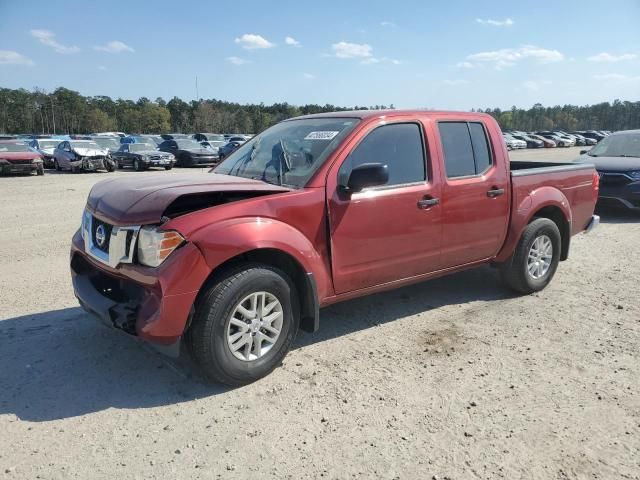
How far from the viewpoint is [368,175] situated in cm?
369

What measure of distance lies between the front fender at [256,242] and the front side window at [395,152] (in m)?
0.73

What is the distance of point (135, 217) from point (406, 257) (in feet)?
7.27

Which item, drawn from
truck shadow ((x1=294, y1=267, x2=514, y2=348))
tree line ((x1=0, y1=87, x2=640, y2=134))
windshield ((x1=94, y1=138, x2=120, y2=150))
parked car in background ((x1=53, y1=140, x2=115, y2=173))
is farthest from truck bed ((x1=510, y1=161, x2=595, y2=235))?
tree line ((x1=0, y1=87, x2=640, y2=134))

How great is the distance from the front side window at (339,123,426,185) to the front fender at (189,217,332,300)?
2.39 ft

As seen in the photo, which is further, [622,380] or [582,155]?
[582,155]

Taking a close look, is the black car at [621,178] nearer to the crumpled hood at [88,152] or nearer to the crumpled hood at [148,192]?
→ the crumpled hood at [148,192]

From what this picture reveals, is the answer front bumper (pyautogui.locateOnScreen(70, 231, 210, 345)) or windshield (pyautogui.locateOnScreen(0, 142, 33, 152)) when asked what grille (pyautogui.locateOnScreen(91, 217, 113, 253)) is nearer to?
front bumper (pyautogui.locateOnScreen(70, 231, 210, 345))

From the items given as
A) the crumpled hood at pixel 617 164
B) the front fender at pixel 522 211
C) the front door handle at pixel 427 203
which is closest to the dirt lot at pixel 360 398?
the front fender at pixel 522 211

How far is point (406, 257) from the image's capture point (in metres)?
4.32

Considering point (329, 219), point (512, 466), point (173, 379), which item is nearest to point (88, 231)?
point (173, 379)

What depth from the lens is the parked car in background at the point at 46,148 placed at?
2536 cm

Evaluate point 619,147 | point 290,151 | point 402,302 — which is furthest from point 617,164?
point 290,151

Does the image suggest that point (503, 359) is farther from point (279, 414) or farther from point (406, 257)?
point (279, 414)

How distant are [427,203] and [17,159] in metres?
21.2
